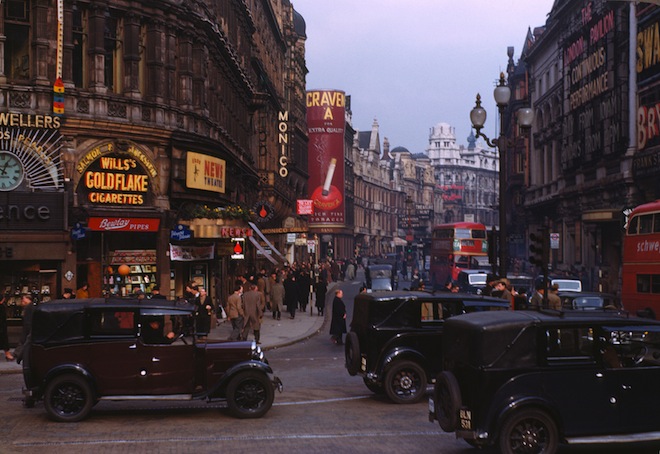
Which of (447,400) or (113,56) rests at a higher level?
(113,56)

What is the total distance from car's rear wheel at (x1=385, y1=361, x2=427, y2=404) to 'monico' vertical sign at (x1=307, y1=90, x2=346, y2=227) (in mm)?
71757

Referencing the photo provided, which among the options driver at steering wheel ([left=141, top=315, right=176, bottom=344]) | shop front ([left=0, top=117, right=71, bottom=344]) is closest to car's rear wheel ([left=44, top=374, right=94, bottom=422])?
driver at steering wheel ([left=141, top=315, right=176, bottom=344])

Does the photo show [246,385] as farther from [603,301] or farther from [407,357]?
[603,301]

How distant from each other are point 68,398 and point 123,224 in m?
14.1

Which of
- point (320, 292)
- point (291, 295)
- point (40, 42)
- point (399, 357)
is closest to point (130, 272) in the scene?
point (40, 42)

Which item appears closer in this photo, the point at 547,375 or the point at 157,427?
the point at 547,375

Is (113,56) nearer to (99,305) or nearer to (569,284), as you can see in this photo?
(99,305)

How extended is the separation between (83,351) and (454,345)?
6.05 meters

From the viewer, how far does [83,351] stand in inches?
547

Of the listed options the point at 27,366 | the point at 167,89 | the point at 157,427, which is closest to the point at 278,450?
the point at 157,427

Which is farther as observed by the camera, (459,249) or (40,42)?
(459,249)

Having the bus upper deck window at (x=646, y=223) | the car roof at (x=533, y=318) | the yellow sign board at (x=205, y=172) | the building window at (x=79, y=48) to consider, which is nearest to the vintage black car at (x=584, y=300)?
Result: the bus upper deck window at (x=646, y=223)

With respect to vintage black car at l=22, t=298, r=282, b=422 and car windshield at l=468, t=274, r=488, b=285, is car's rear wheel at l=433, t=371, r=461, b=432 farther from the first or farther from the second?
car windshield at l=468, t=274, r=488, b=285

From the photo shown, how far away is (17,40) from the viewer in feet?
85.4
